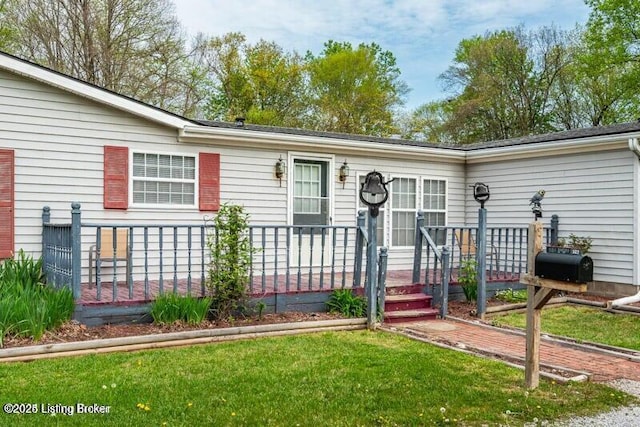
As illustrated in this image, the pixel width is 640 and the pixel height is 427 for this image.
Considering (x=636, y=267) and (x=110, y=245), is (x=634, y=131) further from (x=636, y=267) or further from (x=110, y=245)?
(x=110, y=245)

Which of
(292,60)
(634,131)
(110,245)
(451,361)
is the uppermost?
(292,60)

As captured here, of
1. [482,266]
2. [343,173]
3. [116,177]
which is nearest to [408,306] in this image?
[482,266]

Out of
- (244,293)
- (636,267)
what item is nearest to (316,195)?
(244,293)

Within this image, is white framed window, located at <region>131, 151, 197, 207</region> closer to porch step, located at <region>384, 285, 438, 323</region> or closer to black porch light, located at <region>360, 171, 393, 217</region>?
black porch light, located at <region>360, 171, 393, 217</region>

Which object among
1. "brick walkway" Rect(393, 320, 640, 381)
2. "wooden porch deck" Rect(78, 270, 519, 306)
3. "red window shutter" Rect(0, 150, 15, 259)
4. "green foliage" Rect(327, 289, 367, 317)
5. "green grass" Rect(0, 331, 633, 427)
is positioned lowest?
"brick walkway" Rect(393, 320, 640, 381)

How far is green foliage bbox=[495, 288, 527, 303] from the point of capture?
26.9 feet

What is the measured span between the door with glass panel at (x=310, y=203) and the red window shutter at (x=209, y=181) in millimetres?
1397

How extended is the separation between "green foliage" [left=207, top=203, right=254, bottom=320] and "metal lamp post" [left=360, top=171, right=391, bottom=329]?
1521 mm

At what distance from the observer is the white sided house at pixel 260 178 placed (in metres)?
7.03

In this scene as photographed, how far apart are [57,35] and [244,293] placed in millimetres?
14203

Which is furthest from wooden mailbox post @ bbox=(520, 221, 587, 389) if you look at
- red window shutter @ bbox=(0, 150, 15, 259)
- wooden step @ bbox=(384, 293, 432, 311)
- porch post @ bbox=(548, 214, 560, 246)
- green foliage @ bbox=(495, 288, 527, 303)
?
red window shutter @ bbox=(0, 150, 15, 259)

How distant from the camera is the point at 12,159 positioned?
6.89 metres

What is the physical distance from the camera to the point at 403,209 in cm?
1016

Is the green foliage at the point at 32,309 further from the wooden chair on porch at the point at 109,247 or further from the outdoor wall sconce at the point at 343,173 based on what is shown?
the outdoor wall sconce at the point at 343,173
